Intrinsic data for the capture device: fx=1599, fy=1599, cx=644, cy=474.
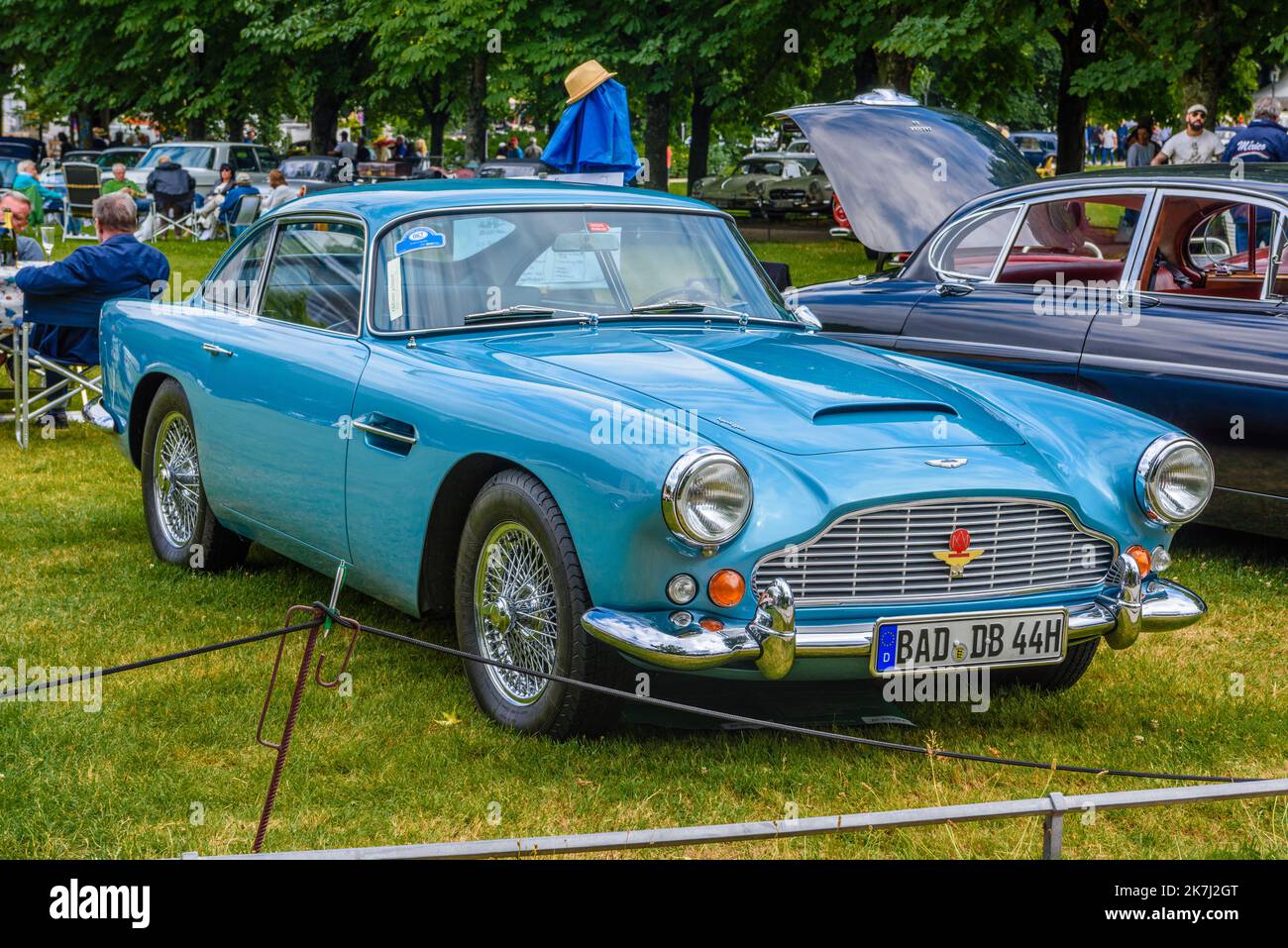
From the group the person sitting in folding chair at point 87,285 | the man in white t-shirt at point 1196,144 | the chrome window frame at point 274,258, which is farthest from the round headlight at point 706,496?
the man in white t-shirt at point 1196,144

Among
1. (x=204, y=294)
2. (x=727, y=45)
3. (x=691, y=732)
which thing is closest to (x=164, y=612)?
(x=204, y=294)

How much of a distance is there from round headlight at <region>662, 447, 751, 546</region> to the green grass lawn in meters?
0.71

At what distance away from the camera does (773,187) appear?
3089cm

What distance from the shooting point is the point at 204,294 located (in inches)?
261

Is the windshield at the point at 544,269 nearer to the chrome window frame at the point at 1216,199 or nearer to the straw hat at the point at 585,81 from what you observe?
the chrome window frame at the point at 1216,199

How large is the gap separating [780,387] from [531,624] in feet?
3.19

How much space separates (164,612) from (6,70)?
4264cm

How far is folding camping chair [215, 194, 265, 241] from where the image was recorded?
23734mm

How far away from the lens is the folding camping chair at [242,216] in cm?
2373

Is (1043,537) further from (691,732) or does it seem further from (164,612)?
(164,612)

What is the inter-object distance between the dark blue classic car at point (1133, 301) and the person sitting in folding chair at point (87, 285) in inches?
147

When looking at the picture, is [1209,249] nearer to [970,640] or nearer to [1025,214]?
[1025,214]

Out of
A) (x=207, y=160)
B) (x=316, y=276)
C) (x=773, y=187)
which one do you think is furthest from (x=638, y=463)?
(x=207, y=160)
